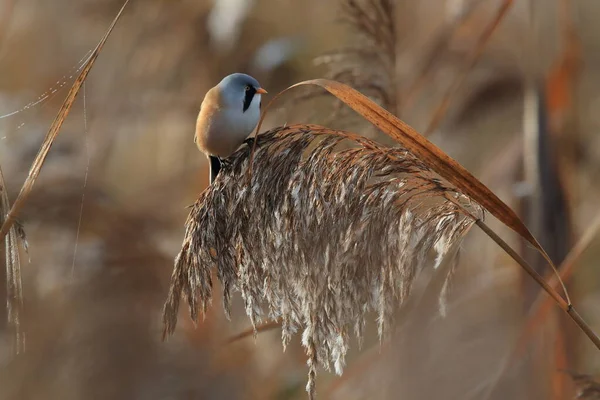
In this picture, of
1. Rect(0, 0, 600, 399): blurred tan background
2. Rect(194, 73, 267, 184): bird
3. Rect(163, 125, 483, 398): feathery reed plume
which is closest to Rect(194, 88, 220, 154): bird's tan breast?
Rect(194, 73, 267, 184): bird

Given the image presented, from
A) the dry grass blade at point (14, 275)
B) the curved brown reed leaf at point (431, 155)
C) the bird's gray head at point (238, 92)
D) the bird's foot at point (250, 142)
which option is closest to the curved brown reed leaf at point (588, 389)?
the curved brown reed leaf at point (431, 155)

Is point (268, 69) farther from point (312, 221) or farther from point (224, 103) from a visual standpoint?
point (312, 221)

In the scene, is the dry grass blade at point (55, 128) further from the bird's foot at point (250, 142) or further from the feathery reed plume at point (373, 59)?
the feathery reed plume at point (373, 59)

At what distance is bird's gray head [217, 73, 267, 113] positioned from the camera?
2375mm

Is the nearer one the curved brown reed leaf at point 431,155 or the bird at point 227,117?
the curved brown reed leaf at point 431,155

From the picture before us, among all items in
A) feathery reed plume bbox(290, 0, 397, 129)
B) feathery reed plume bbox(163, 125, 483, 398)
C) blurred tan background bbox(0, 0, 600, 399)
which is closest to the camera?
feathery reed plume bbox(163, 125, 483, 398)

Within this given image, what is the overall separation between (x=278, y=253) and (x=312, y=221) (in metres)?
0.09

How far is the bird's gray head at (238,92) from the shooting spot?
2375 mm

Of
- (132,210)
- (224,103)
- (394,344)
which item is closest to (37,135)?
(132,210)

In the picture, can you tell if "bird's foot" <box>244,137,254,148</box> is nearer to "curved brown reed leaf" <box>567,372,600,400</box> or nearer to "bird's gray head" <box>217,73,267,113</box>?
"bird's gray head" <box>217,73,267,113</box>

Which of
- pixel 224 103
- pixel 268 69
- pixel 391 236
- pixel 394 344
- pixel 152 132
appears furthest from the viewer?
pixel 152 132

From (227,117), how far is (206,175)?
0.36m

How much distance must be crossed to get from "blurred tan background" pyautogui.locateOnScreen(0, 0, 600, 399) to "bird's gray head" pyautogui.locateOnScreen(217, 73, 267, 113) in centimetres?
12

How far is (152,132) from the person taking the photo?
10.3 feet
